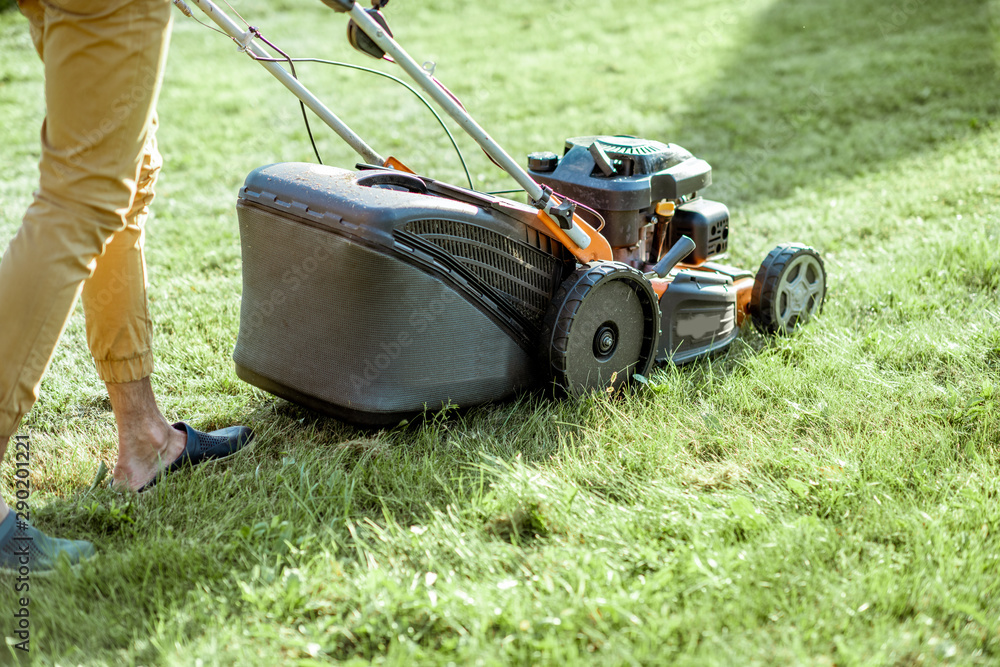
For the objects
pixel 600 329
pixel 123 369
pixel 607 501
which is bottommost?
pixel 607 501

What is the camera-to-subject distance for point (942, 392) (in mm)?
2404

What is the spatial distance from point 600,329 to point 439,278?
0.53m

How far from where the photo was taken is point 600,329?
2395mm

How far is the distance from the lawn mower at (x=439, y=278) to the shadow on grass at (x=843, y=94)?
6.79ft

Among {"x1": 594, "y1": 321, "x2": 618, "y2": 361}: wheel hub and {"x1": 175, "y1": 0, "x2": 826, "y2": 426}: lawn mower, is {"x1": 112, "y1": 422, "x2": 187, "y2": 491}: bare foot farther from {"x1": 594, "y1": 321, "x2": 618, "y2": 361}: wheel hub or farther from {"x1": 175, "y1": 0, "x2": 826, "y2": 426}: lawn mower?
{"x1": 594, "y1": 321, "x2": 618, "y2": 361}: wheel hub

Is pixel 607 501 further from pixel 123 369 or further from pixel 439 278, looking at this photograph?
pixel 123 369

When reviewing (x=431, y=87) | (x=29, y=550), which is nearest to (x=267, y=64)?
(x=431, y=87)

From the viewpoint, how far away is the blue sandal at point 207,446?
6.92 ft

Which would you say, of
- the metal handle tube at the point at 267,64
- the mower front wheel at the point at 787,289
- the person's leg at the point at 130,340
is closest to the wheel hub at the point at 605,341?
the mower front wheel at the point at 787,289

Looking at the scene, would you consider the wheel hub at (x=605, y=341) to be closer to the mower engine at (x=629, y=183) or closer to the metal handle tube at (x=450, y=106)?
the metal handle tube at (x=450, y=106)

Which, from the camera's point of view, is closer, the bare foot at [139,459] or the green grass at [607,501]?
the green grass at [607,501]

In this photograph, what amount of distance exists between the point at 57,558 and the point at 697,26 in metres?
8.33

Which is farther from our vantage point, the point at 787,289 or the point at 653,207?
the point at 787,289

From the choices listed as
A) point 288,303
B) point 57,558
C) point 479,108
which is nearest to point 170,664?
point 57,558
